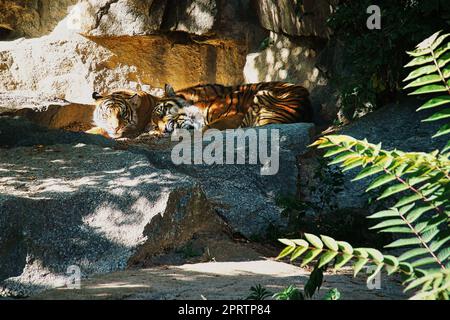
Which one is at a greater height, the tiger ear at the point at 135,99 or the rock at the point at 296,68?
the rock at the point at 296,68

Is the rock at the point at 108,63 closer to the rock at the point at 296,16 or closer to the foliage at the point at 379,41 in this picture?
Result: the rock at the point at 296,16

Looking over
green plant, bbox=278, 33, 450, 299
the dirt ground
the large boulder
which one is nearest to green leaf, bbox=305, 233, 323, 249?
green plant, bbox=278, 33, 450, 299

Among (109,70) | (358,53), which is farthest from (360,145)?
(109,70)

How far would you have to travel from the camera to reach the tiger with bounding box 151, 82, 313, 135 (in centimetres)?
998

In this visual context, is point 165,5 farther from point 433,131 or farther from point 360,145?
point 360,145

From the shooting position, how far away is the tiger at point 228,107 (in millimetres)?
9977

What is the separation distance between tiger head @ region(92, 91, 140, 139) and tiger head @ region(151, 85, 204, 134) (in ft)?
1.24

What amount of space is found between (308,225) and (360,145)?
11.6ft

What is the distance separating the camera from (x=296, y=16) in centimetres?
982

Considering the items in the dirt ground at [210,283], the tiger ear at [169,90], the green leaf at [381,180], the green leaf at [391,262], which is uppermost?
the tiger ear at [169,90]

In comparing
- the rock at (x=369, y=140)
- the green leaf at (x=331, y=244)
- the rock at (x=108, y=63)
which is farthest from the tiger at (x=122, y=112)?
the green leaf at (x=331, y=244)

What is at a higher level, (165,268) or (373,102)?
(373,102)

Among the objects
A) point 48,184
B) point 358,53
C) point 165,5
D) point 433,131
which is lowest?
point 48,184

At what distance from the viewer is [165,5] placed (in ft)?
35.6
